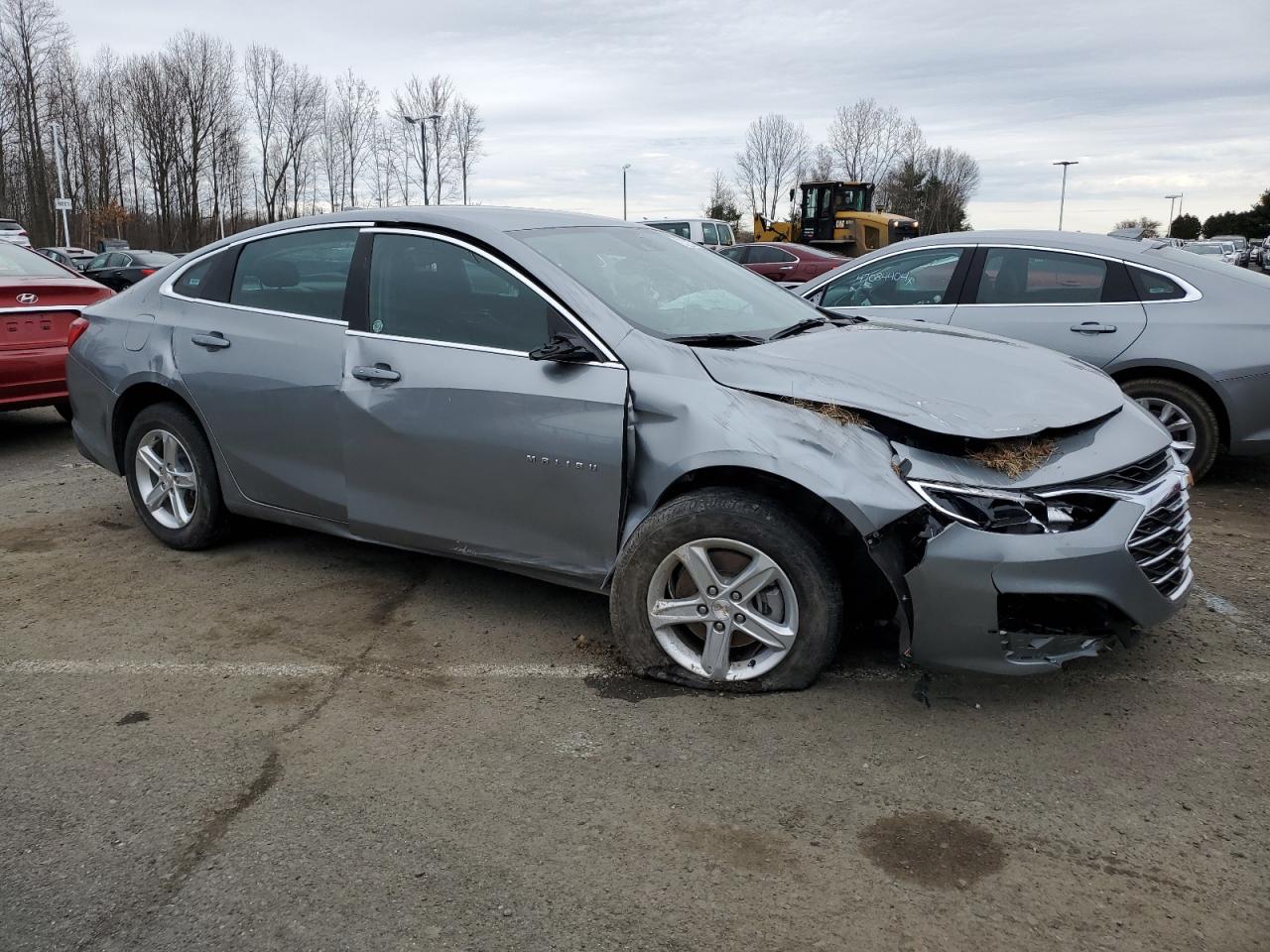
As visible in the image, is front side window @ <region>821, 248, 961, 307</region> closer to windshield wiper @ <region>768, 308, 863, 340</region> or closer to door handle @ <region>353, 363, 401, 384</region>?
windshield wiper @ <region>768, 308, 863, 340</region>

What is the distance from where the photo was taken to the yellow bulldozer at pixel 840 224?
109 ft

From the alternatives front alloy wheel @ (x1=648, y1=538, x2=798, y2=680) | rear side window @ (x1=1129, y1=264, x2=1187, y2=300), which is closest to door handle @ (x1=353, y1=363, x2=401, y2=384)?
front alloy wheel @ (x1=648, y1=538, x2=798, y2=680)

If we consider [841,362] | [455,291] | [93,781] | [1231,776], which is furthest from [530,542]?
[1231,776]

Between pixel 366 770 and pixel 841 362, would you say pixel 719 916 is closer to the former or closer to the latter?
pixel 366 770

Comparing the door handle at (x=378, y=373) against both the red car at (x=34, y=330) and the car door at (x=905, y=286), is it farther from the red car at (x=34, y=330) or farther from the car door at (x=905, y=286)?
the red car at (x=34, y=330)

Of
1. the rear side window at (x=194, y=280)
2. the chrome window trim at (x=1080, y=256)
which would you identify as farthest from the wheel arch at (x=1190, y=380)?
the rear side window at (x=194, y=280)

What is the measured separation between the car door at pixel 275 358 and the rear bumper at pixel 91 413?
65cm

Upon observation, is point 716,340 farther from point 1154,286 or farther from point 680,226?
point 680,226

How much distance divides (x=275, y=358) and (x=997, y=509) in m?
3.05

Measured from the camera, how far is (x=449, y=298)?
160 inches

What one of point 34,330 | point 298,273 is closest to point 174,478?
point 298,273

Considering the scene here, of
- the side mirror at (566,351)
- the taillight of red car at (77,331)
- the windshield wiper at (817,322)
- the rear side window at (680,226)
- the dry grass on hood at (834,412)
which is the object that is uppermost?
the rear side window at (680,226)

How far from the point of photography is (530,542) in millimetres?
3836

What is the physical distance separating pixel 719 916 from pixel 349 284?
2.99 m
